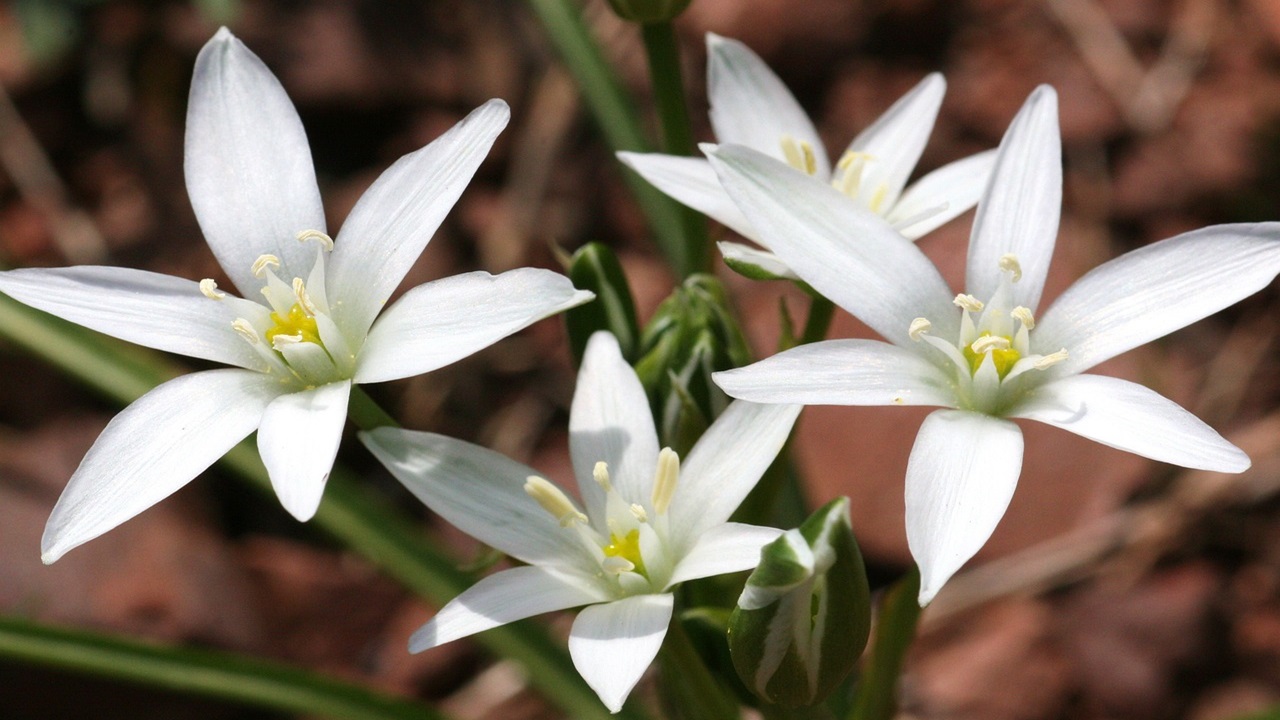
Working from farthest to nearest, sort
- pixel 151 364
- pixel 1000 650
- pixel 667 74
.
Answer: pixel 1000 650, pixel 151 364, pixel 667 74

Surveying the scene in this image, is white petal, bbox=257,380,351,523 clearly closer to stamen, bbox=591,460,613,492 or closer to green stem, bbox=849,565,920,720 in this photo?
stamen, bbox=591,460,613,492

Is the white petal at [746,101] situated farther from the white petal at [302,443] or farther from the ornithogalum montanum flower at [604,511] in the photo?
the white petal at [302,443]

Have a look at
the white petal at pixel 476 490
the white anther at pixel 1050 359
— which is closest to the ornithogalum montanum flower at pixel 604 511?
the white petal at pixel 476 490

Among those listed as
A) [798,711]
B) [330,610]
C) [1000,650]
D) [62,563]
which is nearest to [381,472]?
[330,610]

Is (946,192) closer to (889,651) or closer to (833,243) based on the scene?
(833,243)

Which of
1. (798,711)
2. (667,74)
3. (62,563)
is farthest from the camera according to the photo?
(62,563)

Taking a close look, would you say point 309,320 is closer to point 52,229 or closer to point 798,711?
point 798,711
